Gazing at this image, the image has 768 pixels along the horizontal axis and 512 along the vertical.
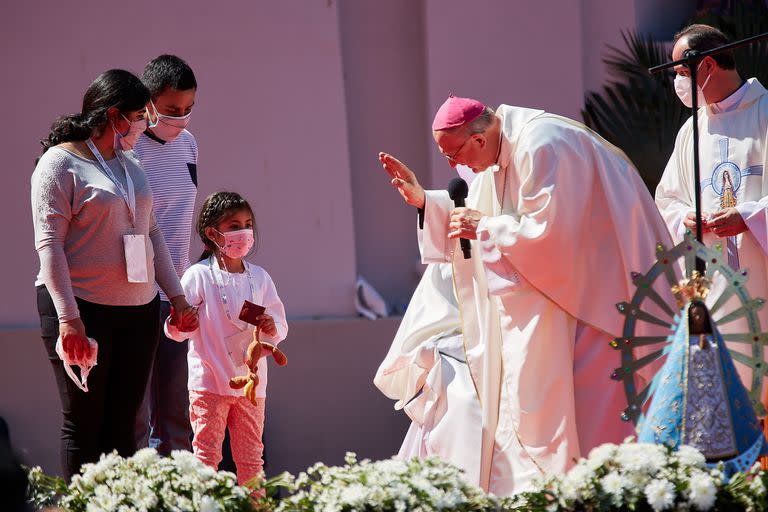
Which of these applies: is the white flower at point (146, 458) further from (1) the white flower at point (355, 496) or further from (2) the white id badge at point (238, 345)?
(2) the white id badge at point (238, 345)

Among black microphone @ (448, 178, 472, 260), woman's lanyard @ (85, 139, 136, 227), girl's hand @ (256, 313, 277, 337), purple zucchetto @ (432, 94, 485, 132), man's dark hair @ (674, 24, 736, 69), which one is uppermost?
man's dark hair @ (674, 24, 736, 69)

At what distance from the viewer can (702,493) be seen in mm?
3117

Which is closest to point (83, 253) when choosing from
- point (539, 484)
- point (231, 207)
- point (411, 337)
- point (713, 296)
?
point (231, 207)

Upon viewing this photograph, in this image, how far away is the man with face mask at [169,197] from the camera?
5324mm

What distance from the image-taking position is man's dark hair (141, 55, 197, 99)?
5297mm

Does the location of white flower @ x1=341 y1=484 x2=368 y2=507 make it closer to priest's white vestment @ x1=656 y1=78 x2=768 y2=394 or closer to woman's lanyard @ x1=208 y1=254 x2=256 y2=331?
woman's lanyard @ x1=208 y1=254 x2=256 y2=331

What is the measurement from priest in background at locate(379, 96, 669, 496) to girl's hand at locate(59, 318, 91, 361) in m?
1.41

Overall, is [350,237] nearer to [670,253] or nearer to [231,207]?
[231,207]

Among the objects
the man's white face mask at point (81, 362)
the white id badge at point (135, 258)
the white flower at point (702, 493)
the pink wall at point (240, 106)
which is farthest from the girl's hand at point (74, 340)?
the pink wall at point (240, 106)

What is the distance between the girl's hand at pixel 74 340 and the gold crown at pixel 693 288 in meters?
1.98

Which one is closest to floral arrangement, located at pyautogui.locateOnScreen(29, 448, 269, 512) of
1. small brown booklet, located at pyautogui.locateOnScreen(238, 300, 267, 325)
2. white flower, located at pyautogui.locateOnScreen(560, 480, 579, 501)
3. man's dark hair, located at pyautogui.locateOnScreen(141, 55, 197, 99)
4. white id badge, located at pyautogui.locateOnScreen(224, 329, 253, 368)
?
white flower, located at pyautogui.locateOnScreen(560, 480, 579, 501)

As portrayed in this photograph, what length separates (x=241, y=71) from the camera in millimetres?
7434

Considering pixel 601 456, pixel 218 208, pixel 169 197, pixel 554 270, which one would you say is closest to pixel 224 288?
pixel 218 208

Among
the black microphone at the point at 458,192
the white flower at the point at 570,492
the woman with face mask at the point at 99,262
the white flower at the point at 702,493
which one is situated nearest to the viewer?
the white flower at the point at 702,493
